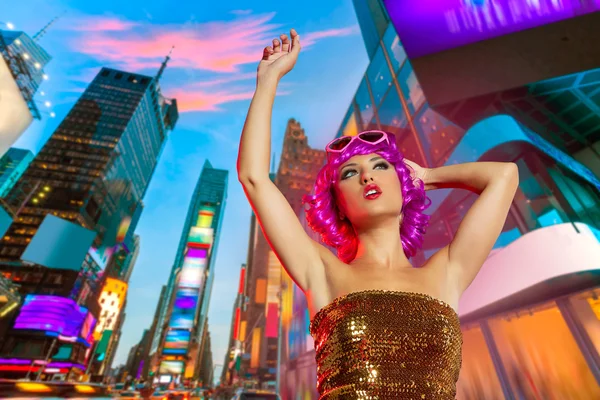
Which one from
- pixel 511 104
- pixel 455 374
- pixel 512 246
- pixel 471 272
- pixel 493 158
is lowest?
pixel 455 374

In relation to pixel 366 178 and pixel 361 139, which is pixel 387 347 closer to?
pixel 366 178

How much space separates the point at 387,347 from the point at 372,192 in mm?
745

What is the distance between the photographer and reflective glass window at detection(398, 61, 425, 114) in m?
8.80

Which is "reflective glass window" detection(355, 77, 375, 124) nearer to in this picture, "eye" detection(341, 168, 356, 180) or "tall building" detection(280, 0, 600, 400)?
"tall building" detection(280, 0, 600, 400)

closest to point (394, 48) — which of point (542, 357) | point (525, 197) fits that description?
point (525, 197)

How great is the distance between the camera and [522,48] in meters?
6.27

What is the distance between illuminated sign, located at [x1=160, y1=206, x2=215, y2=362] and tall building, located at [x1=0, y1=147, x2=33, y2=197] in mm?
35519

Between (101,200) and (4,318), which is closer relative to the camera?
(4,318)

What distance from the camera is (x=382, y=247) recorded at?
4.99 ft

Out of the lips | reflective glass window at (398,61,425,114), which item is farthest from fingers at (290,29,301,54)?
reflective glass window at (398,61,425,114)

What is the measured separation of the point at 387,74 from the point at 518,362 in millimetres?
10348

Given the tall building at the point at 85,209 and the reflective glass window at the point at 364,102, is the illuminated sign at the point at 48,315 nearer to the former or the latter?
the tall building at the point at 85,209

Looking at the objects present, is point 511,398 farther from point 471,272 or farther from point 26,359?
point 26,359

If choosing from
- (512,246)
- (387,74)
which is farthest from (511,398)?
(387,74)
